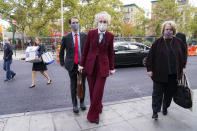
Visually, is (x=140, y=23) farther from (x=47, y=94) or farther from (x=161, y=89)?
(x=161, y=89)

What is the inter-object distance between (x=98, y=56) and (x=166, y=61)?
1249 millimetres

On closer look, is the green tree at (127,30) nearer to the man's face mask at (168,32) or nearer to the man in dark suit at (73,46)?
the man in dark suit at (73,46)

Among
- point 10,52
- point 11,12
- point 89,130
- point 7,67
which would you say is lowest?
point 89,130

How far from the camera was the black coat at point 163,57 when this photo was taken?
2.97m

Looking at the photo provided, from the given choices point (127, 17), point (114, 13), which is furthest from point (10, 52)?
point (127, 17)

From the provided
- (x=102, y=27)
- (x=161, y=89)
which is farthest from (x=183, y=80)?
(x=102, y=27)

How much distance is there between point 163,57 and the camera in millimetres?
2980

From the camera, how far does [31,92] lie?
16.8 ft

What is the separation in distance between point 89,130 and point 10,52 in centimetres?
542

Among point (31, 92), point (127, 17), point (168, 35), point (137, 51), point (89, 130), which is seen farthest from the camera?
point (127, 17)

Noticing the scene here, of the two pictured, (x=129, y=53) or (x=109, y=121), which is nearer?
(x=109, y=121)

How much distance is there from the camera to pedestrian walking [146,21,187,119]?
9.72ft

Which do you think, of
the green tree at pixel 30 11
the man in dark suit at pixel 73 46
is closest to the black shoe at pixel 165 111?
the man in dark suit at pixel 73 46

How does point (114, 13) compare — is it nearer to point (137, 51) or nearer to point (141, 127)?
point (137, 51)
